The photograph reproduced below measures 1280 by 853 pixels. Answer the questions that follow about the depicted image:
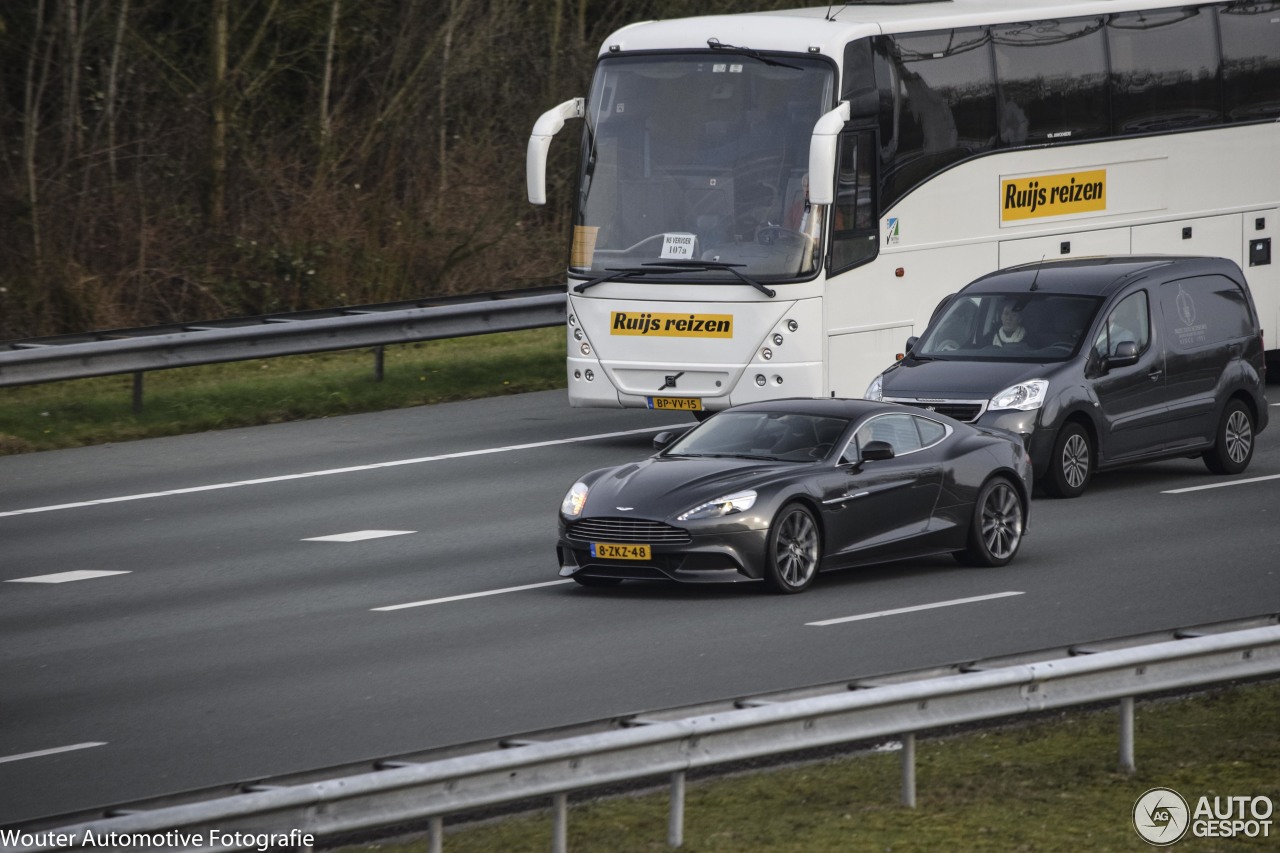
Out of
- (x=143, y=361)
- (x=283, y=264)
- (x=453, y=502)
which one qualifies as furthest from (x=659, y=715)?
(x=283, y=264)

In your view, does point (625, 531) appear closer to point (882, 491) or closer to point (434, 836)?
point (882, 491)

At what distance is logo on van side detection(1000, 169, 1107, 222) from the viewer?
23375 millimetres

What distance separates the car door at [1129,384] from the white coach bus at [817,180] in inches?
107

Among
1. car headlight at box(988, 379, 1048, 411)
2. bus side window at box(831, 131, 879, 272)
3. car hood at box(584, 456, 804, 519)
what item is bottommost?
car hood at box(584, 456, 804, 519)

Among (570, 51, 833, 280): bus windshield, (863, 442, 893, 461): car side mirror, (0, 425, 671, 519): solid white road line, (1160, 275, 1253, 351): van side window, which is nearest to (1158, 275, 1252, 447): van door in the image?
(1160, 275, 1253, 351): van side window

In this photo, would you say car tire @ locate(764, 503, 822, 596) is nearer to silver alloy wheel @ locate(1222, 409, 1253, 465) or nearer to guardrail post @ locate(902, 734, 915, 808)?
guardrail post @ locate(902, 734, 915, 808)

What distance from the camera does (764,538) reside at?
14.9 meters

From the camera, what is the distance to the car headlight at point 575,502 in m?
15.2

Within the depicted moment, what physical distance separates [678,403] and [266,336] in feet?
17.1

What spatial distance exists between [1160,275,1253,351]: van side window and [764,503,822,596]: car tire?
236 inches

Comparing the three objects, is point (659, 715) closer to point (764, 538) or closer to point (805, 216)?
point (764, 538)

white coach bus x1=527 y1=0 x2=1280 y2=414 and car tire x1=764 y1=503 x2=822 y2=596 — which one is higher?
white coach bus x1=527 y1=0 x2=1280 y2=414

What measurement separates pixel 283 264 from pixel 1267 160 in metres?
12.3

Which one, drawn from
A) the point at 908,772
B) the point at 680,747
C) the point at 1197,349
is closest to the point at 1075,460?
the point at 1197,349
